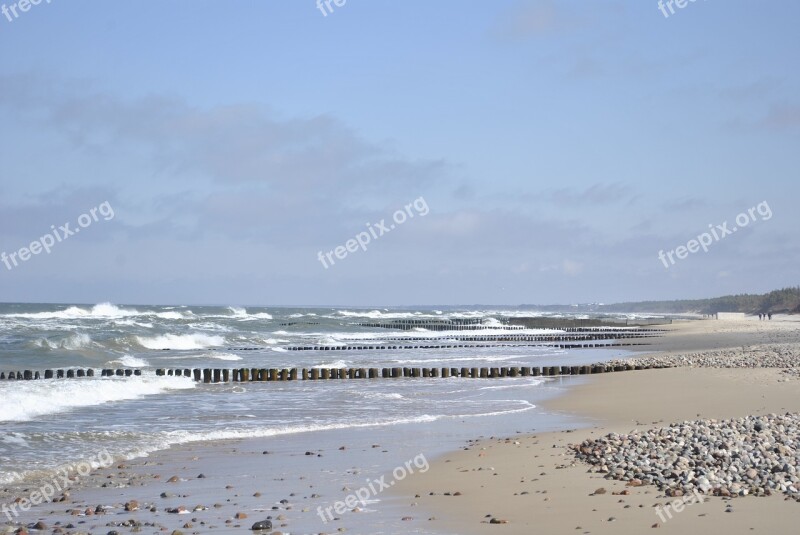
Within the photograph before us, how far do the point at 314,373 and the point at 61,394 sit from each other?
1104cm

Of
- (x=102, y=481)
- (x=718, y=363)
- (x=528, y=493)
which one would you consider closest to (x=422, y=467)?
(x=528, y=493)

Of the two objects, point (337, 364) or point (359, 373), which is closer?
point (359, 373)

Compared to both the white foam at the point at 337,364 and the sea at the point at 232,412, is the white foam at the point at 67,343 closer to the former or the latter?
the sea at the point at 232,412

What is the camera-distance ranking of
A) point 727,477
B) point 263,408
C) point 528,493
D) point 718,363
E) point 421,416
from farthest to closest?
point 718,363
point 263,408
point 421,416
point 528,493
point 727,477

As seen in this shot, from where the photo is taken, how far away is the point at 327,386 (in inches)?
1079

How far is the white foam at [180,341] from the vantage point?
5094cm

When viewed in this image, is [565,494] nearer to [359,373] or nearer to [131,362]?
[359,373]

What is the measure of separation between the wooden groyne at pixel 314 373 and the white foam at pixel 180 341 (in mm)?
19399

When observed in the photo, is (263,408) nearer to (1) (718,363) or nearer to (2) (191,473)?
(2) (191,473)

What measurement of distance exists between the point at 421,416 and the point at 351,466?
21.7 ft

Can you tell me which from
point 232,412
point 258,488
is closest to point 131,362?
point 232,412

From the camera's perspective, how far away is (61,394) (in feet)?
66.9

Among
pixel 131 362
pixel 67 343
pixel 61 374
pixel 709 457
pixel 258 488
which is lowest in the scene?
pixel 258 488

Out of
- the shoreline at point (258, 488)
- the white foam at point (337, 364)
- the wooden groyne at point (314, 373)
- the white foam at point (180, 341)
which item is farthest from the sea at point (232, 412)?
the white foam at point (180, 341)
